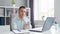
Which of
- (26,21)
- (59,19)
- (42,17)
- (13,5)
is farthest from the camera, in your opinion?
(42,17)

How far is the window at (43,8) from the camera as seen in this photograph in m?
4.85

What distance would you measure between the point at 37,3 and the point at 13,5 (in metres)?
0.97

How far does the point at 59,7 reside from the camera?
4.25m

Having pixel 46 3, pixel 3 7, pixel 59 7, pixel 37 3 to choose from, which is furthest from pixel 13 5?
pixel 59 7

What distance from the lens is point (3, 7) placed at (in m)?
4.41

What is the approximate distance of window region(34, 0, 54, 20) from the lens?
4848 mm

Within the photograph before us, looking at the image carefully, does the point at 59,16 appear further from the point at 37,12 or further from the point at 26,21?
the point at 26,21

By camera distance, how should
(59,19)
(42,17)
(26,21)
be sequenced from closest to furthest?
(26,21) < (59,19) < (42,17)

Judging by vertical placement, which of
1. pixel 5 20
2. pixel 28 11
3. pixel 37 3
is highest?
pixel 37 3

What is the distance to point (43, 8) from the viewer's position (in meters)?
4.90

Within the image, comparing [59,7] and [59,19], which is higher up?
[59,7]

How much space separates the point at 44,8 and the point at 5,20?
61.9 inches

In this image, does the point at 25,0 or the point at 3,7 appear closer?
the point at 3,7

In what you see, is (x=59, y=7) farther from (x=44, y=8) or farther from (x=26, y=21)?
(x=26, y=21)
